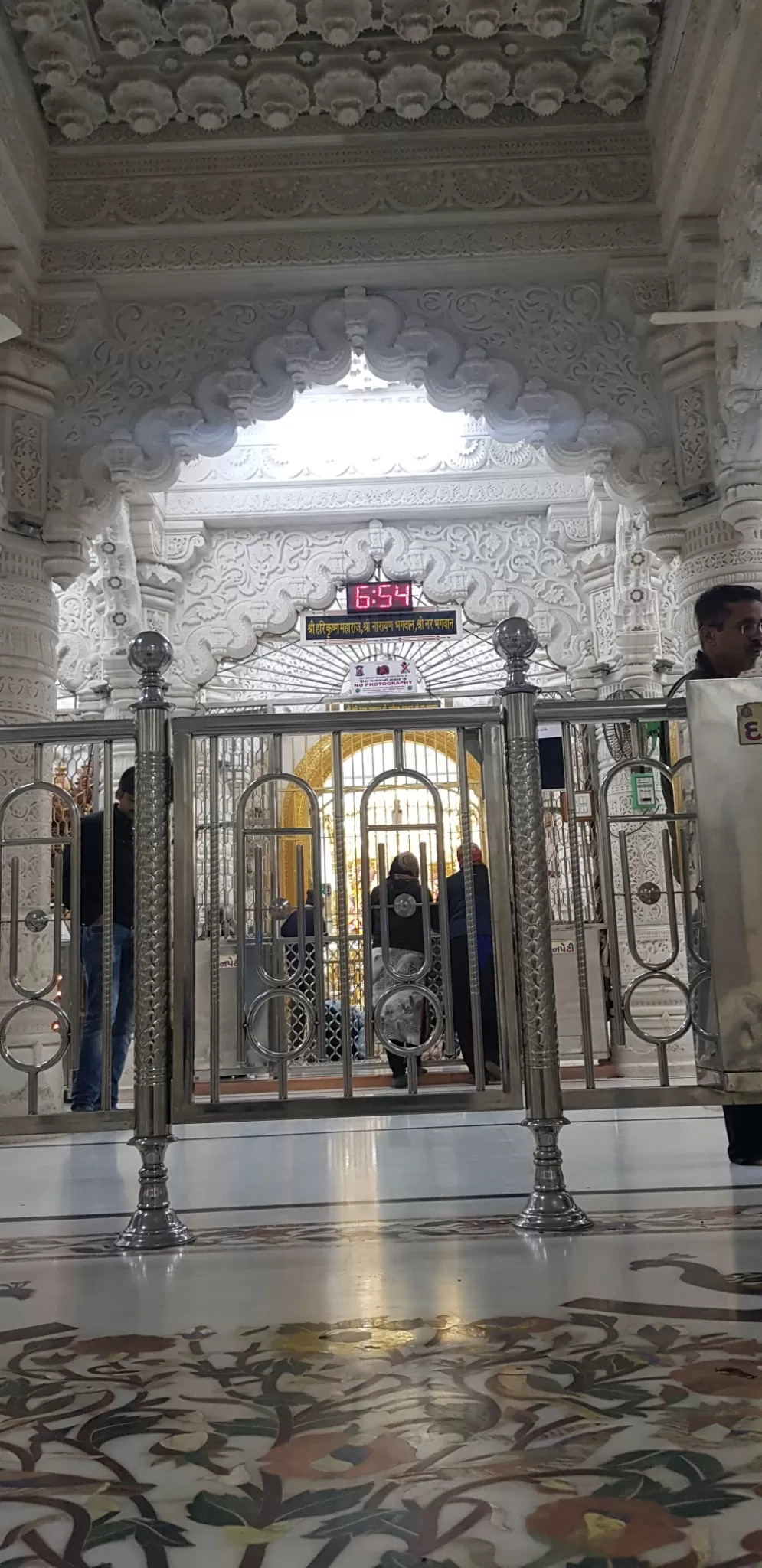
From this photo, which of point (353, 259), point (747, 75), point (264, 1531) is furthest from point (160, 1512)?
point (353, 259)

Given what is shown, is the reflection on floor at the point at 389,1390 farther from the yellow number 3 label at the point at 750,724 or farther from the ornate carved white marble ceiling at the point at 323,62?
the ornate carved white marble ceiling at the point at 323,62

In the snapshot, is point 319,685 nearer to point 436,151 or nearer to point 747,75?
point 436,151

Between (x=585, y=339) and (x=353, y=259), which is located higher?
(x=353, y=259)

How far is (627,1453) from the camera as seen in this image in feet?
3.19

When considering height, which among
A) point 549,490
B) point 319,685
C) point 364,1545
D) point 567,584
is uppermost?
point 549,490

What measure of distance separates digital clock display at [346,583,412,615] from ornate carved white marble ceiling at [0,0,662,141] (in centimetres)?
317

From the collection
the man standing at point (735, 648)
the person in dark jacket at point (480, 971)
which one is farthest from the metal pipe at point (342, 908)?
the person in dark jacket at point (480, 971)

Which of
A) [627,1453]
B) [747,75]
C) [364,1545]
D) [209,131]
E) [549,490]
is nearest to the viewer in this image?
[364,1545]

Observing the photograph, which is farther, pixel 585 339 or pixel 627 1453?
pixel 585 339

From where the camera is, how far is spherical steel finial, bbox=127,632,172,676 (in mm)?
2178

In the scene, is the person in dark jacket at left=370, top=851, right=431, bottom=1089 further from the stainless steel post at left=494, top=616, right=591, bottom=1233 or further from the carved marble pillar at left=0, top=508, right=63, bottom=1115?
the carved marble pillar at left=0, top=508, right=63, bottom=1115

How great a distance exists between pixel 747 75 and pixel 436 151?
139cm

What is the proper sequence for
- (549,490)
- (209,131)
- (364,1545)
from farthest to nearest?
(549,490), (209,131), (364,1545)

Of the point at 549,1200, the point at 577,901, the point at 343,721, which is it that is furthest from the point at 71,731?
the point at 549,1200
